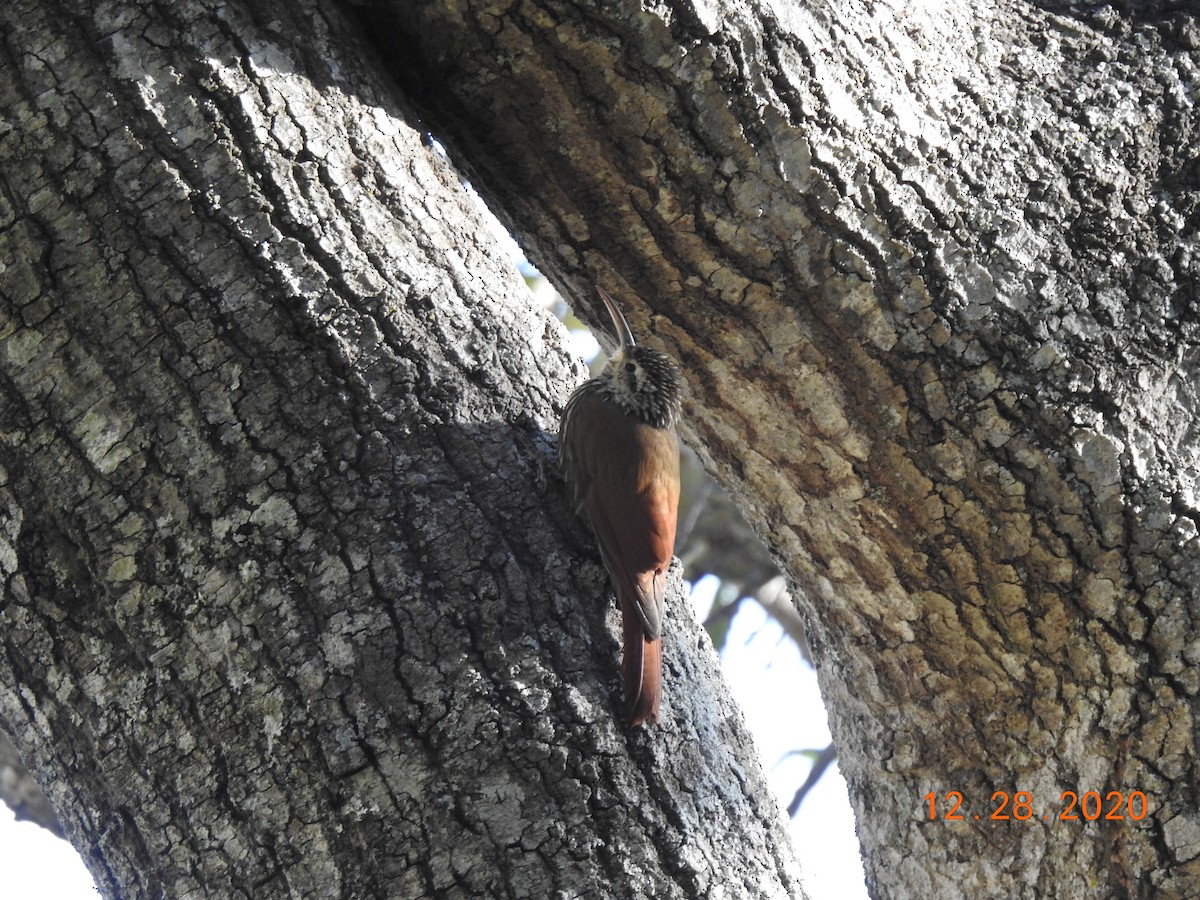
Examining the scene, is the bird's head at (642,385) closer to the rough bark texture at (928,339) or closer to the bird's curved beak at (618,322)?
the bird's curved beak at (618,322)

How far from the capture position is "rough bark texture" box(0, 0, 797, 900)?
5.17 feet

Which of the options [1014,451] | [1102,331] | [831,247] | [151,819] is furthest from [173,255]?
[1102,331]

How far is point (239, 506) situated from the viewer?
1678 mm

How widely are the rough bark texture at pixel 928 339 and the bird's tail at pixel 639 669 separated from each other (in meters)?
0.47

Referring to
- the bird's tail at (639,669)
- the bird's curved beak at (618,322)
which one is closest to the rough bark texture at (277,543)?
the bird's tail at (639,669)

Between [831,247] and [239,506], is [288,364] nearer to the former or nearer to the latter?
[239,506]

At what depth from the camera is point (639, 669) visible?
1756 mm

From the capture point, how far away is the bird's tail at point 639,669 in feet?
5.65

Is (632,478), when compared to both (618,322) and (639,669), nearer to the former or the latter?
(618,322)

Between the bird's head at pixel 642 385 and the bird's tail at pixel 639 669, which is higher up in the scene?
the bird's head at pixel 642 385

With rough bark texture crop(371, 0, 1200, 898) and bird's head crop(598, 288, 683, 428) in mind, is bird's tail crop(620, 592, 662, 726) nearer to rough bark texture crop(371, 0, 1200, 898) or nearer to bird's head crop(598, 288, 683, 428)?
rough bark texture crop(371, 0, 1200, 898)

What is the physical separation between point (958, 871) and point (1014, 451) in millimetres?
776
